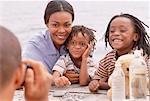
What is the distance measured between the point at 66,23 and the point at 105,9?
74 cm

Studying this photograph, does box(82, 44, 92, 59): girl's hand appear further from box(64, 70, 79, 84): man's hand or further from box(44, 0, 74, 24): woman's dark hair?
box(44, 0, 74, 24): woman's dark hair

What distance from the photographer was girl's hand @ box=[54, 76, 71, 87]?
1.45 meters

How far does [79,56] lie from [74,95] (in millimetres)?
360

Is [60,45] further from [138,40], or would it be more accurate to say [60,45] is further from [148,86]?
[148,86]

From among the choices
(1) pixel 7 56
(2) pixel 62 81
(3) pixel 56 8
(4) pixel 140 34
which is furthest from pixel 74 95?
(1) pixel 7 56

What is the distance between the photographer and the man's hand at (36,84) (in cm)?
77

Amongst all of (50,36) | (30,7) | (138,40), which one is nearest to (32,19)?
(30,7)

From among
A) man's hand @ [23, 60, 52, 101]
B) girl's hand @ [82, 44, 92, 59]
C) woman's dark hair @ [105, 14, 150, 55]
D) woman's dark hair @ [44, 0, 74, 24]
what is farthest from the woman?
man's hand @ [23, 60, 52, 101]

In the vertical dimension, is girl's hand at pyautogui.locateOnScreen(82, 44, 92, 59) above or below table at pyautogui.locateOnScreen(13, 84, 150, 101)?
above

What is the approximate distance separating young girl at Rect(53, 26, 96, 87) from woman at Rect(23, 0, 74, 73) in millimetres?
41

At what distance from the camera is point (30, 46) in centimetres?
170

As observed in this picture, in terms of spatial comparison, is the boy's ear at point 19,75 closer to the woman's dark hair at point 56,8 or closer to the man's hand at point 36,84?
the man's hand at point 36,84

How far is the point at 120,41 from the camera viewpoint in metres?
1.46

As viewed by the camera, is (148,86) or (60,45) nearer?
(148,86)
